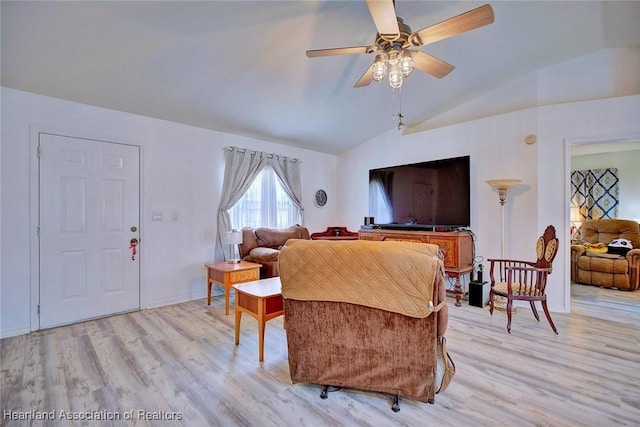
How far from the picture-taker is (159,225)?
13.0 ft

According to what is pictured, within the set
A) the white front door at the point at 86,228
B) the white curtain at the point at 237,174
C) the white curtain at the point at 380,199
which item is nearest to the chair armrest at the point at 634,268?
the white curtain at the point at 380,199

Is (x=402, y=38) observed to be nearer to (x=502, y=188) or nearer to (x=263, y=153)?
(x=502, y=188)

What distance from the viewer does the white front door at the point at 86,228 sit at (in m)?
3.18

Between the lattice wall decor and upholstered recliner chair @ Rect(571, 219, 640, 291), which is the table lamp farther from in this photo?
the lattice wall decor

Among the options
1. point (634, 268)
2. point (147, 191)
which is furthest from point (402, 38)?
point (634, 268)

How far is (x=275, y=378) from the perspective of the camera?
222cm

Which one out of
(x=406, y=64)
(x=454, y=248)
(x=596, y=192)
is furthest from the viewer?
(x=596, y=192)

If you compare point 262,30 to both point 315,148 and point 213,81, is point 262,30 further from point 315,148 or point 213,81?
point 315,148

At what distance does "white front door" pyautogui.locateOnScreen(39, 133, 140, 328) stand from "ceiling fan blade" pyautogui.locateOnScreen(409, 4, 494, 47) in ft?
11.5

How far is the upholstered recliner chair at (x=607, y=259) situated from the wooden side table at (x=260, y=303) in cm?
527

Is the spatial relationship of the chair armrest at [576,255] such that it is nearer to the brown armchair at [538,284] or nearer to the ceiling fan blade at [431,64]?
the brown armchair at [538,284]

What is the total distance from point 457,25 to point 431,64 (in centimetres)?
54

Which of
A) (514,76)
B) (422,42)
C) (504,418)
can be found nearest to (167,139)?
(422,42)

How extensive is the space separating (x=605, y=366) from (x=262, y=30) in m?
4.01
